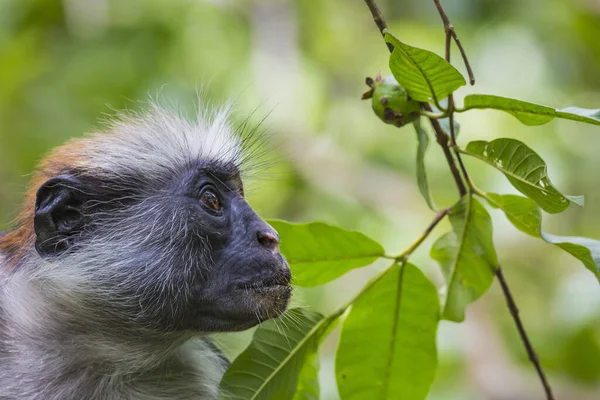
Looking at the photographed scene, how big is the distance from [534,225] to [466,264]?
25 centimetres

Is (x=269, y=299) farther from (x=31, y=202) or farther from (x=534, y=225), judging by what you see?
(x=31, y=202)

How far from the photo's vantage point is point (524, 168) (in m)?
2.43

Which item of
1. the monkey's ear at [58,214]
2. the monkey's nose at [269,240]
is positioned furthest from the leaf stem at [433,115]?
the monkey's ear at [58,214]

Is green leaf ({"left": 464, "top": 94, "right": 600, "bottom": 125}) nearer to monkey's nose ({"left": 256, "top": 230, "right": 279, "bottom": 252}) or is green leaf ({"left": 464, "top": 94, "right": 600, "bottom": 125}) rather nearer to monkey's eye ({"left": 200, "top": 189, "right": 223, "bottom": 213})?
monkey's nose ({"left": 256, "top": 230, "right": 279, "bottom": 252})

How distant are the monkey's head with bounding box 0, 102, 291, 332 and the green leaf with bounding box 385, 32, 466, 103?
0.78 metres

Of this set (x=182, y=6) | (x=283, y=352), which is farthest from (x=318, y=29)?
(x=283, y=352)

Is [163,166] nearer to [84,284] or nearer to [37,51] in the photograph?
[84,284]

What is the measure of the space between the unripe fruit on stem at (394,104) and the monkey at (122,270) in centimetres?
65

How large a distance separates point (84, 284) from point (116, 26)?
5.96 m

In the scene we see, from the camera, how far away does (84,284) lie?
127 inches

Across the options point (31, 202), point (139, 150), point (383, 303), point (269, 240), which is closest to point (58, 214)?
point (31, 202)

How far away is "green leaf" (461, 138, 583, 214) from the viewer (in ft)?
7.75

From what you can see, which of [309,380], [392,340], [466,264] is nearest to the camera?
[466,264]

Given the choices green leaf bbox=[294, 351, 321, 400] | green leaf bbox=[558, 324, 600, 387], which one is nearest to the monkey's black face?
green leaf bbox=[294, 351, 321, 400]
